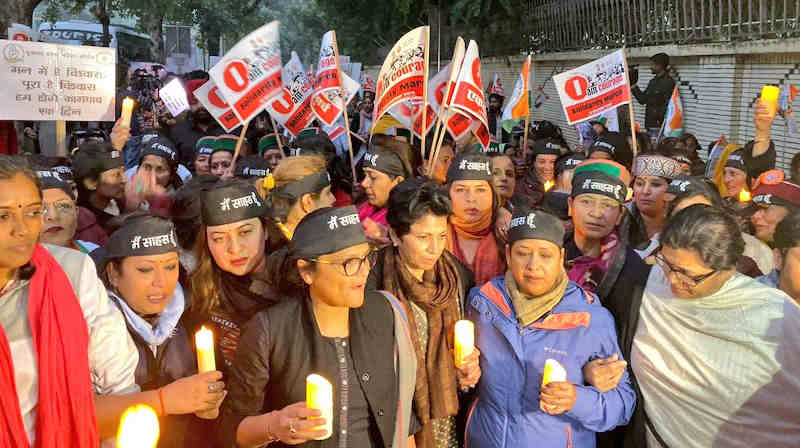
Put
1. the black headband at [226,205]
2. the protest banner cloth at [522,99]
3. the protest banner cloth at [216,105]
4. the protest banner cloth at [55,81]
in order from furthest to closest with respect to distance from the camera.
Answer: the protest banner cloth at [522,99] → the protest banner cloth at [216,105] → the protest banner cloth at [55,81] → the black headband at [226,205]

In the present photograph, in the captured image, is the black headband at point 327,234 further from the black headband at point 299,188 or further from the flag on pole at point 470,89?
the flag on pole at point 470,89

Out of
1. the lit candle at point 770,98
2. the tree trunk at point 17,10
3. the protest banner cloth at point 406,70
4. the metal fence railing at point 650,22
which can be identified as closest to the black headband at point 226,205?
the protest banner cloth at point 406,70

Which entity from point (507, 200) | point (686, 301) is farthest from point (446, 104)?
point (686, 301)

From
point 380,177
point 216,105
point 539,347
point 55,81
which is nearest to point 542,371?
point 539,347

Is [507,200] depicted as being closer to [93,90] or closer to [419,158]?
[419,158]

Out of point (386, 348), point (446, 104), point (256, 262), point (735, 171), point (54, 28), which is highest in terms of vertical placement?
point (54, 28)

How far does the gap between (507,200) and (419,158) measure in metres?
1.82

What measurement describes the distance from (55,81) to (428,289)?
4105 millimetres

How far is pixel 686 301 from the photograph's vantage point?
2.99 meters

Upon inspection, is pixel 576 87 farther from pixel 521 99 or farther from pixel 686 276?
pixel 686 276

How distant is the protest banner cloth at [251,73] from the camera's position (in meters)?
6.21

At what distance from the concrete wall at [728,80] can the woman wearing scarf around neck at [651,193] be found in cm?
439

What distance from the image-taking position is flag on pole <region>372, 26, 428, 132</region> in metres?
6.27

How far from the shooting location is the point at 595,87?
6816mm
